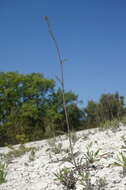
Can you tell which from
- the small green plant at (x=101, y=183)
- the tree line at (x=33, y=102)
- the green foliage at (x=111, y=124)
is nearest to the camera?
the small green plant at (x=101, y=183)

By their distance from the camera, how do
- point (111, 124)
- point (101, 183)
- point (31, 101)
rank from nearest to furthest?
1. point (101, 183)
2. point (111, 124)
3. point (31, 101)

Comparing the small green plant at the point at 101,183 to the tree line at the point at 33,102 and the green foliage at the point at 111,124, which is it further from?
the tree line at the point at 33,102

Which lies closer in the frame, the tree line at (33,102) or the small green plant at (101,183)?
the small green plant at (101,183)

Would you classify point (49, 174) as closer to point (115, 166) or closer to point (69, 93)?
point (115, 166)

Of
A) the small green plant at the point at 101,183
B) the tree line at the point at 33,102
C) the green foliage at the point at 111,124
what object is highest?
the tree line at the point at 33,102

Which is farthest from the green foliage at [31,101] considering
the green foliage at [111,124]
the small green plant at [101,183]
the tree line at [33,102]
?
the small green plant at [101,183]

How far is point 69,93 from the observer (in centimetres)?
2812

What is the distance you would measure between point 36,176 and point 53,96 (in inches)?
926

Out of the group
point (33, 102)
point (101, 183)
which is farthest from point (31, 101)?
point (101, 183)

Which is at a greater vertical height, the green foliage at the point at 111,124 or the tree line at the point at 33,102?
the tree line at the point at 33,102

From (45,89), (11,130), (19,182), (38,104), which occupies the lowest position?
(19,182)

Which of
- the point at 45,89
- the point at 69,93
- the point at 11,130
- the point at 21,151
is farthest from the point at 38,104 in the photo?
the point at 21,151

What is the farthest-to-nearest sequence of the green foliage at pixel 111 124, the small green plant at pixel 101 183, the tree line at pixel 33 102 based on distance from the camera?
the tree line at pixel 33 102
the green foliage at pixel 111 124
the small green plant at pixel 101 183

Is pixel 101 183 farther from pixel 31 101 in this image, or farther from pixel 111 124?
pixel 31 101
